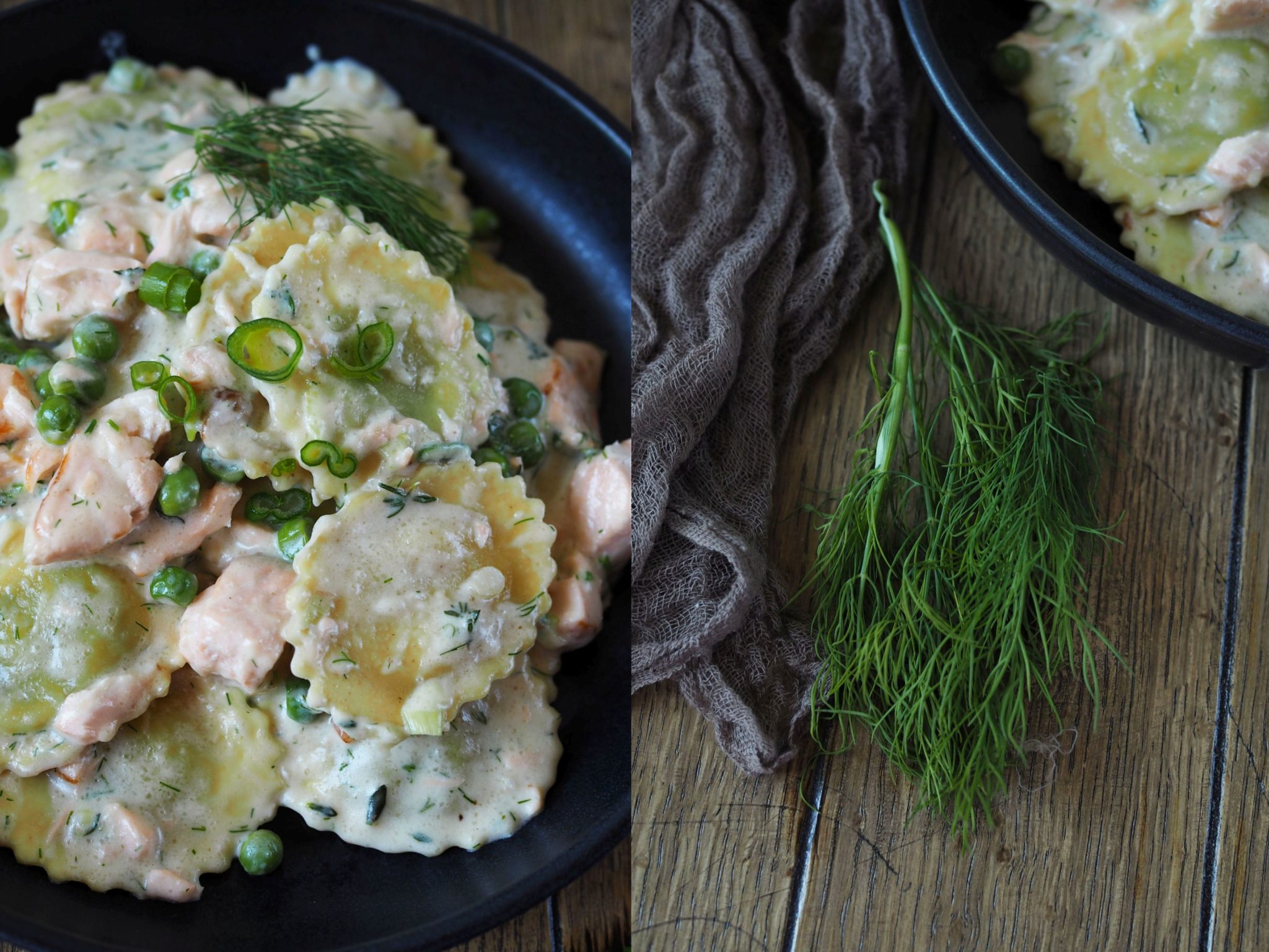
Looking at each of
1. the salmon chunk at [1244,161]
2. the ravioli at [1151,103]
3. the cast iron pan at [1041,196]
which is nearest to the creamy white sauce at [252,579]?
the cast iron pan at [1041,196]

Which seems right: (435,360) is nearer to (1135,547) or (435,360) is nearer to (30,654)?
(30,654)

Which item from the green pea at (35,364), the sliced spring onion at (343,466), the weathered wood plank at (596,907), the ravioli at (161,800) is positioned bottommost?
the weathered wood plank at (596,907)

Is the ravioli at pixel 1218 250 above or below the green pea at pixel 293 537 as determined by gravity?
above

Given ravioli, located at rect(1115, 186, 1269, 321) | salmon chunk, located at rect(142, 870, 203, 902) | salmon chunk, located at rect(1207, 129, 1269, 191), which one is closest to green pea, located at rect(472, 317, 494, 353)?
salmon chunk, located at rect(142, 870, 203, 902)

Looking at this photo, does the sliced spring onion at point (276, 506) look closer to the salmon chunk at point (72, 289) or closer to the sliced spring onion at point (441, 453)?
the sliced spring onion at point (441, 453)

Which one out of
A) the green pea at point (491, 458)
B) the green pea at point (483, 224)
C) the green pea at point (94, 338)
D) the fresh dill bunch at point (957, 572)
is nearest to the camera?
the fresh dill bunch at point (957, 572)

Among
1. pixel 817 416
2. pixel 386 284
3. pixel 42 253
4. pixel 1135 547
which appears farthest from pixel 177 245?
pixel 1135 547

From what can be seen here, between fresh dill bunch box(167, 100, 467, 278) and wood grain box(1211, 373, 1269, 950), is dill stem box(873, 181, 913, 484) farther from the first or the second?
fresh dill bunch box(167, 100, 467, 278)
